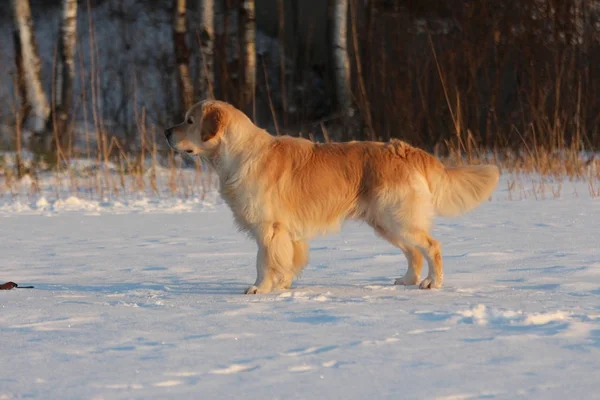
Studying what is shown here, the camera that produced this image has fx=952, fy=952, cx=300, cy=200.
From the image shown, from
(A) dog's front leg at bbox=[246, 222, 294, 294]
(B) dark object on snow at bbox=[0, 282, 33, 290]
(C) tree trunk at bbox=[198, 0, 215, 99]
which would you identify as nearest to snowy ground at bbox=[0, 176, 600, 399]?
(B) dark object on snow at bbox=[0, 282, 33, 290]

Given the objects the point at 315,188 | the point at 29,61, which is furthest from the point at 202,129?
the point at 29,61

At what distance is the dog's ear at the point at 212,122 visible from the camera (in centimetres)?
523

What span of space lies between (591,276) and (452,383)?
7.47ft

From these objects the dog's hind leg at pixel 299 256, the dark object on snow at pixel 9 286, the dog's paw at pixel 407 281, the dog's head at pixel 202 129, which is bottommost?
the dog's paw at pixel 407 281

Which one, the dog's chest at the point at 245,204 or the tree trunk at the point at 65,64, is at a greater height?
the tree trunk at the point at 65,64

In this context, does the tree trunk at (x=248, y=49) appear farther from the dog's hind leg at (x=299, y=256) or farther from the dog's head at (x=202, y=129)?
the dog's hind leg at (x=299, y=256)

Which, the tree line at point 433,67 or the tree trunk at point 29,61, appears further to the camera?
the tree line at point 433,67

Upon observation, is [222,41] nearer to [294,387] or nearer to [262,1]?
[262,1]

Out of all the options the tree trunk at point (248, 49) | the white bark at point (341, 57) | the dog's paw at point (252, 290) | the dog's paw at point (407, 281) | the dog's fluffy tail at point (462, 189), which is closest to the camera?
the dog's paw at point (252, 290)

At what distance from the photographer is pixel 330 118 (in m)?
14.0

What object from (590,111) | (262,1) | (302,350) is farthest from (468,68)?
(302,350)

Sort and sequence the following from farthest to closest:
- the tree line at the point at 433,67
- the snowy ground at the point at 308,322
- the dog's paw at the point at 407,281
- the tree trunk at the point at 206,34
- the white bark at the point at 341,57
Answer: the white bark at the point at 341,57 < the tree trunk at the point at 206,34 < the tree line at the point at 433,67 < the dog's paw at the point at 407,281 < the snowy ground at the point at 308,322

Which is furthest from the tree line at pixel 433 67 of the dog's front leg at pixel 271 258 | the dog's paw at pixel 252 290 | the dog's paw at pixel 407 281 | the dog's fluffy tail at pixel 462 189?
the dog's paw at pixel 252 290

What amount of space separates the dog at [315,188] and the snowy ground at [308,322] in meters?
0.24
